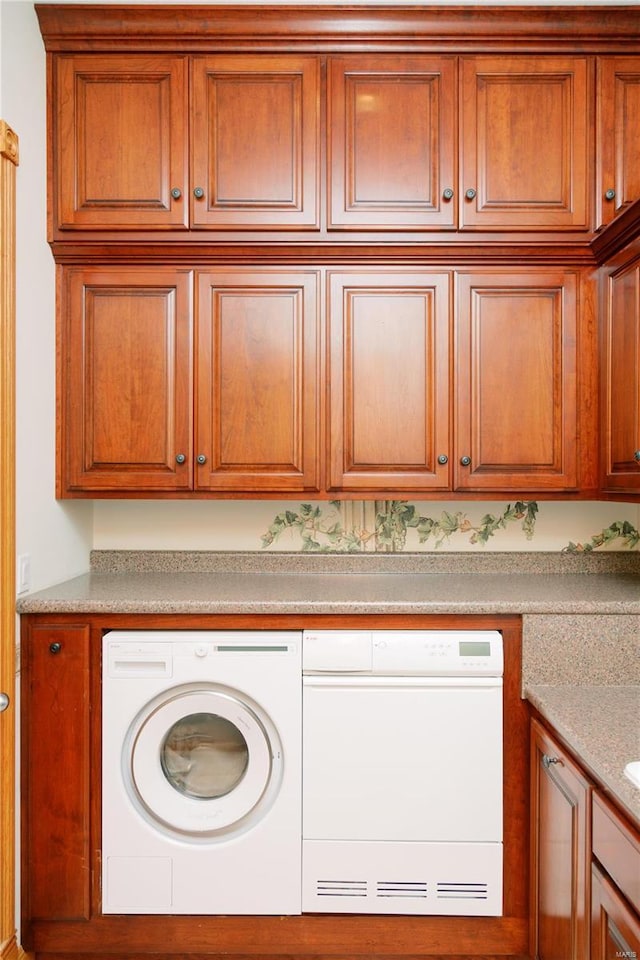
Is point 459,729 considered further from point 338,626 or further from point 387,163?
point 387,163

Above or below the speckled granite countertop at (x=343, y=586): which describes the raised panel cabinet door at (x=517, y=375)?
above

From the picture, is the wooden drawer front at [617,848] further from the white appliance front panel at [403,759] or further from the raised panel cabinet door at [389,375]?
the raised panel cabinet door at [389,375]

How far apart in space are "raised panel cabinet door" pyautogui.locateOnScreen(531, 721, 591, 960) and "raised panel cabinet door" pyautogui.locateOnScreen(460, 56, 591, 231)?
158cm

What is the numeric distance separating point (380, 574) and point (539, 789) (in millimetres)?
880

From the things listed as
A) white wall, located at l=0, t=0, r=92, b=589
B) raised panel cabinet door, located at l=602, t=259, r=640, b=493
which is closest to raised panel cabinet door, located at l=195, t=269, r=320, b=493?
white wall, located at l=0, t=0, r=92, b=589

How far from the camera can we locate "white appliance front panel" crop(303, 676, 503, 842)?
70.3 inches

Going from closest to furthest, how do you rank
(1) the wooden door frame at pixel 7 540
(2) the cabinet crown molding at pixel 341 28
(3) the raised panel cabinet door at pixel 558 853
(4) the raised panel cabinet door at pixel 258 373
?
(3) the raised panel cabinet door at pixel 558 853, (1) the wooden door frame at pixel 7 540, (2) the cabinet crown molding at pixel 341 28, (4) the raised panel cabinet door at pixel 258 373

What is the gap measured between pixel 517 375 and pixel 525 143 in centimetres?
75

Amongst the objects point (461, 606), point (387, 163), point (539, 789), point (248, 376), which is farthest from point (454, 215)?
point (539, 789)

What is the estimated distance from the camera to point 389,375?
2084mm

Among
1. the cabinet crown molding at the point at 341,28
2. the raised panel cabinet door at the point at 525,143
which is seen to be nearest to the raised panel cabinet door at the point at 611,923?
the raised panel cabinet door at the point at 525,143

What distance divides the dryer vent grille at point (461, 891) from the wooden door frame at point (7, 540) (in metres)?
1.20

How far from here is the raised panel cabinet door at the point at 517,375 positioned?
6.81 ft

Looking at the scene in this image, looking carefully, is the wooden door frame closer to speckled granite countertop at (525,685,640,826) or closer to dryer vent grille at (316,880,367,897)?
dryer vent grille at (316,880,367,897)
